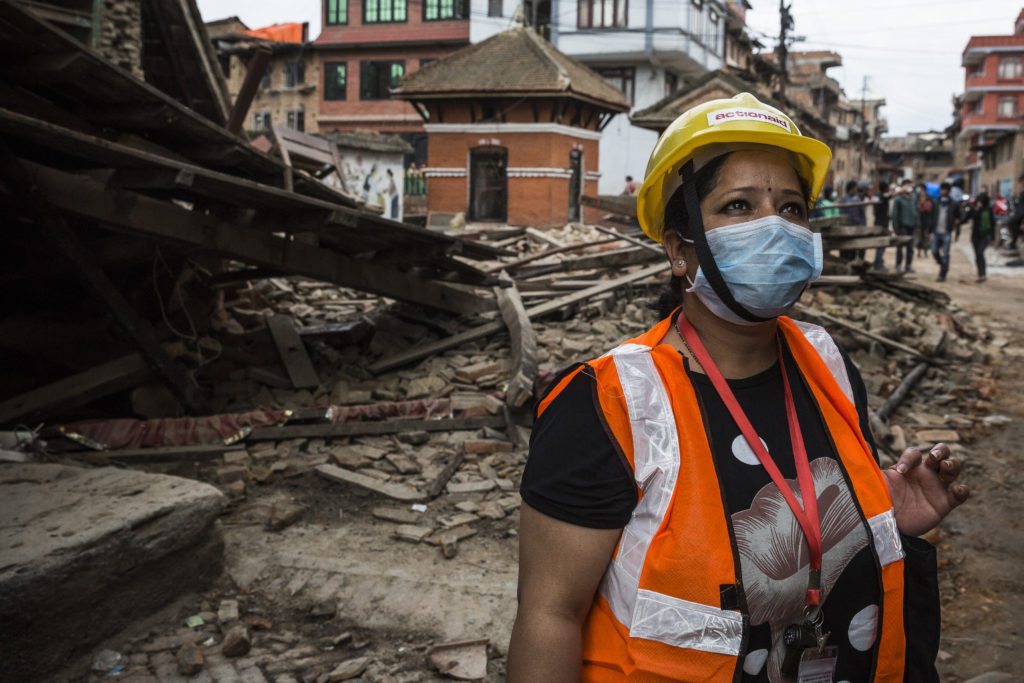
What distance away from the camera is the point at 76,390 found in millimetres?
7230

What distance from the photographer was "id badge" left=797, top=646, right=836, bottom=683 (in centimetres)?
187

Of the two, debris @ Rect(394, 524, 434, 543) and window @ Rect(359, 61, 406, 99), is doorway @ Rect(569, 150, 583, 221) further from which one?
debris @ Rect(394, 524, 434, 543)

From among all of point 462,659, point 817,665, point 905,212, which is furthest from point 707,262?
point 905,212

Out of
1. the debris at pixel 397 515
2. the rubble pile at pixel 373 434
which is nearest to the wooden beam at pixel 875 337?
the rubble pile at pixel 373 434

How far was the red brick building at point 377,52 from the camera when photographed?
45906mm

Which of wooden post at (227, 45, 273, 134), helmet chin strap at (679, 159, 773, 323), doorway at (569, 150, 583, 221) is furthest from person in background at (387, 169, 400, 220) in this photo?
helmet chin strap at (679, 159, 773, 323)

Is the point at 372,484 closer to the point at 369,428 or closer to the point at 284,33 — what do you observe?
the point at 369,428

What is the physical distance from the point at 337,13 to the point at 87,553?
48145mm

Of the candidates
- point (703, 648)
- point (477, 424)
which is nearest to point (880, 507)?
point (703, 648)

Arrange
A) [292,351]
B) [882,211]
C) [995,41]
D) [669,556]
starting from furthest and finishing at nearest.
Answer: [995,41] → [882,211] → [292,351] → [669,556]

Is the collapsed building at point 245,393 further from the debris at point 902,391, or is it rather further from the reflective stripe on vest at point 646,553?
the reflective stripe on vest at point 646,553

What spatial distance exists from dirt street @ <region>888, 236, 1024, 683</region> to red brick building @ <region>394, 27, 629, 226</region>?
19900 mm

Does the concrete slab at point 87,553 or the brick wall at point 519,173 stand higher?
the brick wall at point 519,173

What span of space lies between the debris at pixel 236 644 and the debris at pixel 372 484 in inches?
83.2
